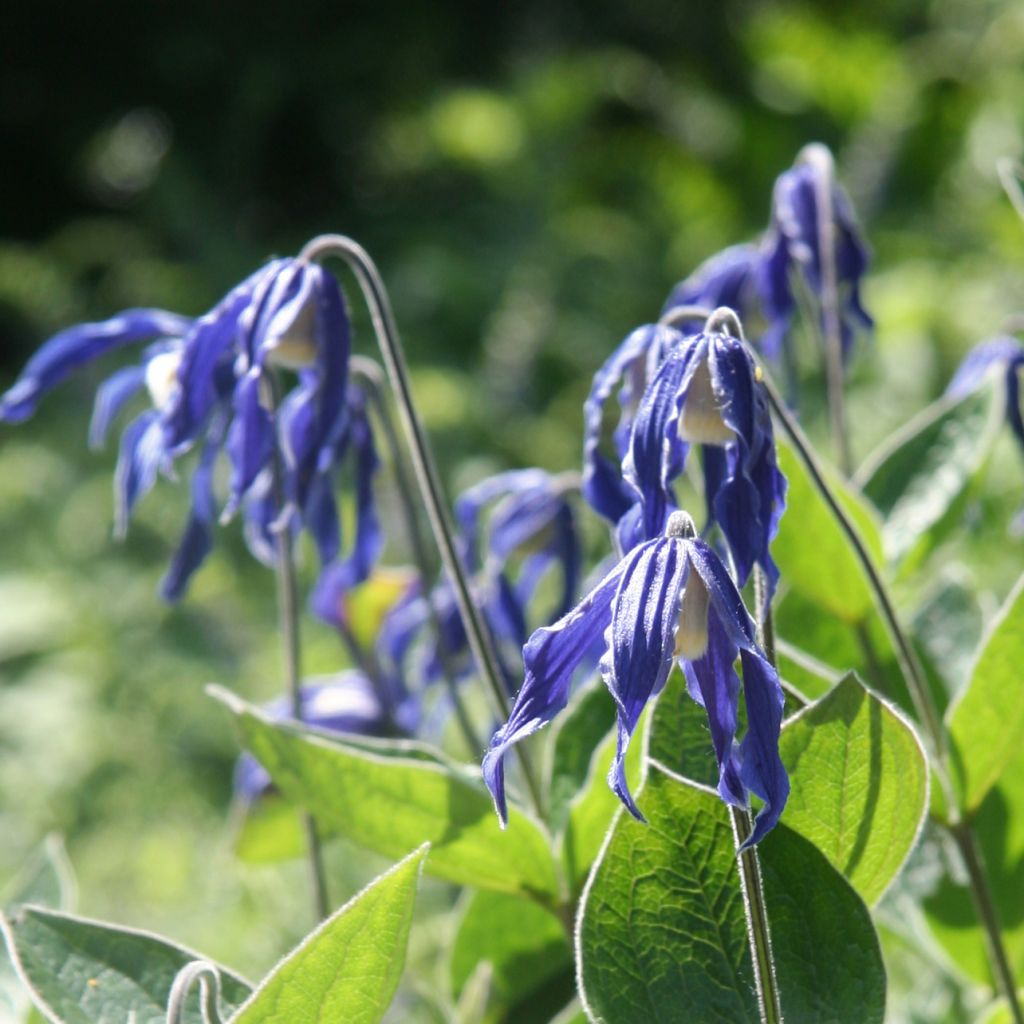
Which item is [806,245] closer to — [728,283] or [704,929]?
[728,283]

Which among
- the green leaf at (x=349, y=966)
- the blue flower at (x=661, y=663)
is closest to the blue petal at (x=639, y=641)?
the blue flower at (x=661, y=663)

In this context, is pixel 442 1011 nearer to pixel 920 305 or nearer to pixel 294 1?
pixel 920 305

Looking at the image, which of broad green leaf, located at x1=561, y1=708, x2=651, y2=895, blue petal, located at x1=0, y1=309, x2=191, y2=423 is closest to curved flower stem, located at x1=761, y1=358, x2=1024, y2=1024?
broad green leaf, located at x1=561, y1=708, x2=651, y2=895

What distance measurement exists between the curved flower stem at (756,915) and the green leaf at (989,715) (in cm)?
25

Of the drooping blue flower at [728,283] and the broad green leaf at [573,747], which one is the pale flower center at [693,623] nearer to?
the broad green leaf at [573,747]

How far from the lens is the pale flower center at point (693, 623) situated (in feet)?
1.63

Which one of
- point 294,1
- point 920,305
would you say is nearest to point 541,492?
point 920,305

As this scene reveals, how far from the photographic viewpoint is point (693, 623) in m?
0.50

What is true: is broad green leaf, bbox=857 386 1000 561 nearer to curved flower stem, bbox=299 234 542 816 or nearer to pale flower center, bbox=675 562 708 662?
curved flower stem, bbox=299 234 542 816

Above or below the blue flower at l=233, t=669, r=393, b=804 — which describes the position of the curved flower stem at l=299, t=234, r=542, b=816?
above

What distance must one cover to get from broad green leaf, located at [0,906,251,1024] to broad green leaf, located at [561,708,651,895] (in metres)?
0.18

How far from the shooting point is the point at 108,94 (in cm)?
555

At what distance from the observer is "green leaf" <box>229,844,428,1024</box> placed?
1.73ft

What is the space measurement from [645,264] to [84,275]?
1.85 m
